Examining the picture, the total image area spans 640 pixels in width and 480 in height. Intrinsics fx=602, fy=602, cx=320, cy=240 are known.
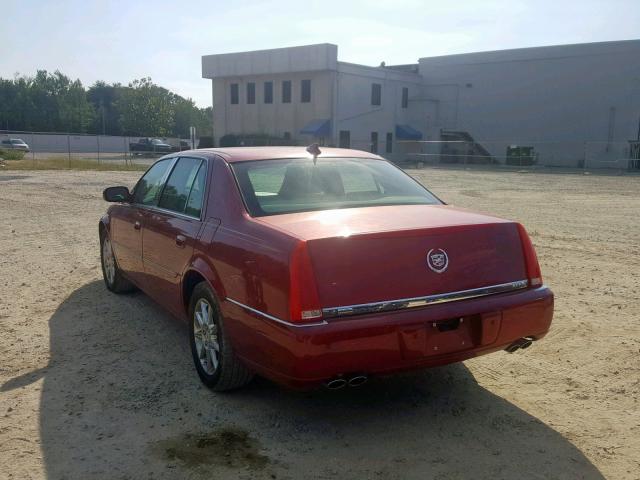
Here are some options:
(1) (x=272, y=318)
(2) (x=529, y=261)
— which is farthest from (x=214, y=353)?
(2) (x=529, y=261)

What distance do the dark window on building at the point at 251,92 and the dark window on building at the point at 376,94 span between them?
10.9 metres

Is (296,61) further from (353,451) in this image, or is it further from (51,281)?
(353,451)

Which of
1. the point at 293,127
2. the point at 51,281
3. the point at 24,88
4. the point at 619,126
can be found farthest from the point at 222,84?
the point at 51,281

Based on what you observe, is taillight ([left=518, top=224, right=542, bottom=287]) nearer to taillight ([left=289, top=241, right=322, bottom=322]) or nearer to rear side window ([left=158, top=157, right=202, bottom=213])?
taillight ([left=289, top=241, right=322, bottom=322])

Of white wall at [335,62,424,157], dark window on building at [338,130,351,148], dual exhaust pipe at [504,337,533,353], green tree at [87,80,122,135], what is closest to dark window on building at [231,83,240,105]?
white wall at [335,62,424,157]

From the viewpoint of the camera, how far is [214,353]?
4070 millimetres

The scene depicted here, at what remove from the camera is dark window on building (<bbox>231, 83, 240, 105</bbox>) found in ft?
185

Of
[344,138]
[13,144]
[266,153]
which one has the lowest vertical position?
[266,153]

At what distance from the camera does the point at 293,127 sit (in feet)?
173

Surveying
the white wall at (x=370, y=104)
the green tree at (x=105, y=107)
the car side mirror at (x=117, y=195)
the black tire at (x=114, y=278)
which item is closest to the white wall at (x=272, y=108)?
the white wall at (x=370, y=104)

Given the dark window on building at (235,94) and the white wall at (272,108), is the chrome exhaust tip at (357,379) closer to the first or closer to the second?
the white wall at (272,108)

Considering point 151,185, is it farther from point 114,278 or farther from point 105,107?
point 105,107

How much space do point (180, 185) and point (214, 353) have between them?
1559 millimetres

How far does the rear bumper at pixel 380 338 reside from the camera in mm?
3156
